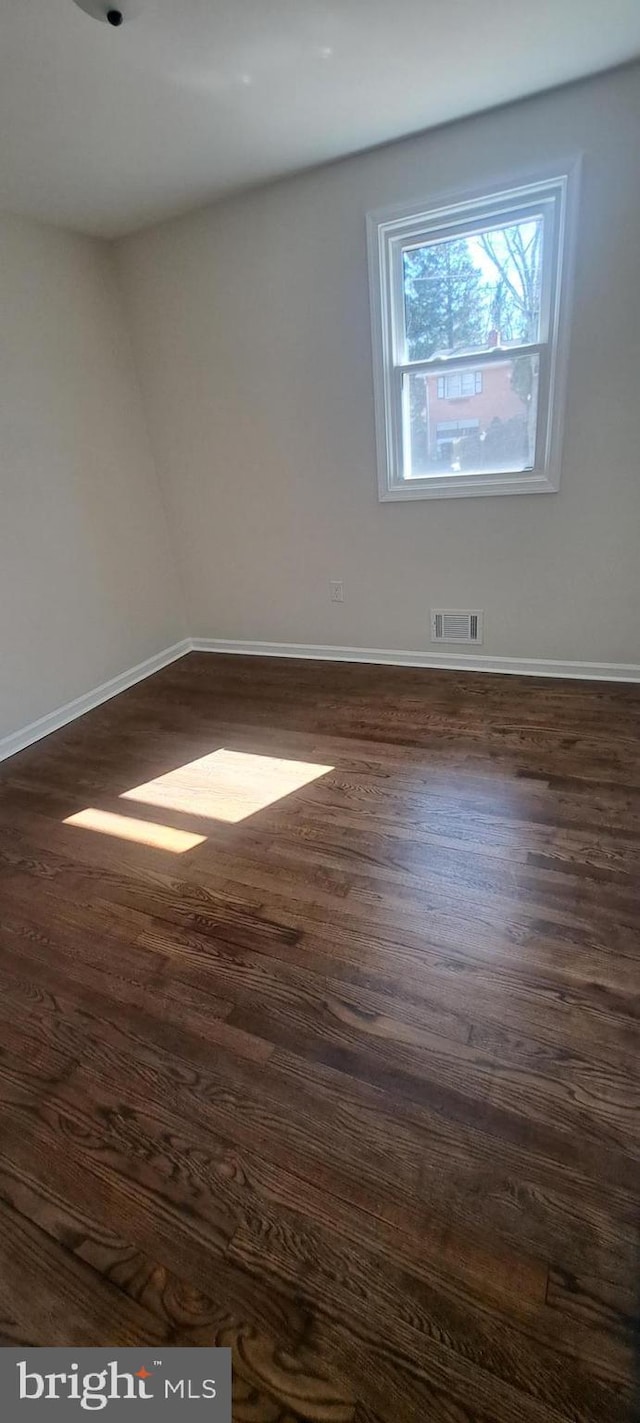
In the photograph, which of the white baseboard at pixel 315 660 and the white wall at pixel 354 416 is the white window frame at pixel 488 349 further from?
the white baseboard at pixel 315 660

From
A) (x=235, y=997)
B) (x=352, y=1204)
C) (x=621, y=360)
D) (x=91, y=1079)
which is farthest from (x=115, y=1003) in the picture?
(x=621, y=360)

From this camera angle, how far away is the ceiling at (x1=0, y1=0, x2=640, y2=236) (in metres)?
1.59

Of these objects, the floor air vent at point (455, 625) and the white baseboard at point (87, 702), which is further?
the floor air vent at point (455, 625)

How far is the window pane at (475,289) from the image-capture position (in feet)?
7.92

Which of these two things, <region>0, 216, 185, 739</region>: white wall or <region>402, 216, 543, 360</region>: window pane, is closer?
<region>402, 216, 543, 360</region>: window pane

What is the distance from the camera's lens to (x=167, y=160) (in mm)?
2287

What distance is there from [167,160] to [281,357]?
0.87 meters

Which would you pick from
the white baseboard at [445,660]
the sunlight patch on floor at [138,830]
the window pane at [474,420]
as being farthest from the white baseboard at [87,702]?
the window pane at [474,420]

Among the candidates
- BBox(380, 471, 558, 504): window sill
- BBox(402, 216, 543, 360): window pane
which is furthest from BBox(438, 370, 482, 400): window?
BBox(380, 471, 558, 504): window sill

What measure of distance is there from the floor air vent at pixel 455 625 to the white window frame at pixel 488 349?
610 millimetres

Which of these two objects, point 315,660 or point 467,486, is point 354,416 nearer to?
point 467,486

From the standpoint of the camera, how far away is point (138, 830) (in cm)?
219

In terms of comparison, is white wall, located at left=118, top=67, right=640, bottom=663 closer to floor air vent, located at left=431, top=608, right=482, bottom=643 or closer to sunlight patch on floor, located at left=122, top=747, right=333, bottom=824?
floor air vent, located at left=431, top=608, right=482, bottom=643

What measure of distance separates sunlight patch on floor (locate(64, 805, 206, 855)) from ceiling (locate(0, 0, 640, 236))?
2.38 meters
